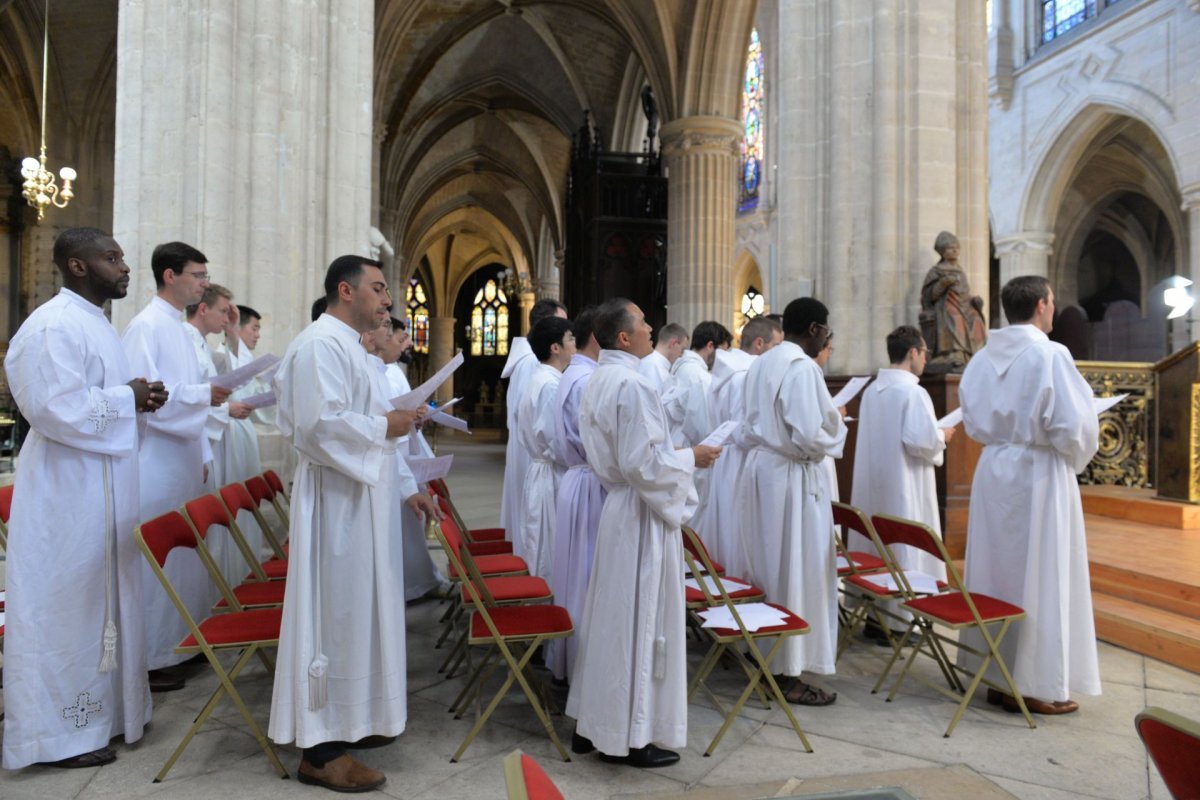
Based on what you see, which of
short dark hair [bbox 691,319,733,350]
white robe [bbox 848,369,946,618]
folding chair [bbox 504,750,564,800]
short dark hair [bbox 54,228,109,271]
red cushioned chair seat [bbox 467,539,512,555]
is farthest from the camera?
short dark hair [bbox 691,319,733,350]

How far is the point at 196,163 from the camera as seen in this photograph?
6516 millimetres

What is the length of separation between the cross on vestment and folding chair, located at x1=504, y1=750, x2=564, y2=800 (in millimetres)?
2661

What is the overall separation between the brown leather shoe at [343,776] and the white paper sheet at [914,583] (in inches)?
99.2

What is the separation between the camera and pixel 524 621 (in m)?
3.40

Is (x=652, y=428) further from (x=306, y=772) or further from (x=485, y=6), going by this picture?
(x=485, y=6)

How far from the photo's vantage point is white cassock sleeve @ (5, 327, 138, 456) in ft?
10.5

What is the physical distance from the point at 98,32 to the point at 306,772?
16.5 m

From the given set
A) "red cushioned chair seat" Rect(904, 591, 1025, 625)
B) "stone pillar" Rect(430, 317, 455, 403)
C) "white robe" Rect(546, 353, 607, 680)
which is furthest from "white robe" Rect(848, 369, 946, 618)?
"stone pillar" Rect(430, 317, 455, 403)

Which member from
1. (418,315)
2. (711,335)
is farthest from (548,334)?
(418,315)

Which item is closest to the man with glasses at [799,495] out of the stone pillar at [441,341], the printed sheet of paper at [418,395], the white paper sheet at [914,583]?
the white paper sheet at [914,583]

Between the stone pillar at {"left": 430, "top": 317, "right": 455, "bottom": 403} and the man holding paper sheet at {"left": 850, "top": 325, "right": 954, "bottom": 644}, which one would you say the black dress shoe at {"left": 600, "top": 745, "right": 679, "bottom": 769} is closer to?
the man holding paper sheet at {"left": 850, "top": 325, "right": 954, "bottom": 644}

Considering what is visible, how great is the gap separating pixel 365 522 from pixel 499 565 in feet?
4.57

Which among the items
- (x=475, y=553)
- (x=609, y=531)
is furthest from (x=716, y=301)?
(x=609, y=531)

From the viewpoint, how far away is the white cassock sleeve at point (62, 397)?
10.5 ft
